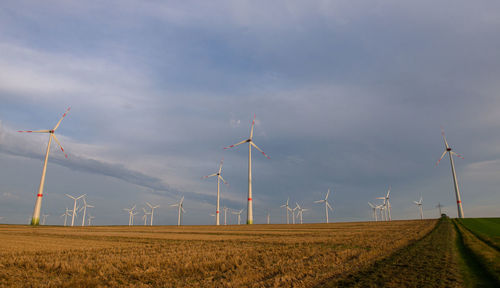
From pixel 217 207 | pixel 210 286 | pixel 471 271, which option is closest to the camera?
pixel 210 286

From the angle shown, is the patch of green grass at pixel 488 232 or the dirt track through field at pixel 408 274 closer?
the dirt track through field at pixel 408 274

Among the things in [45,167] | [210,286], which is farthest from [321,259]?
[45,167]

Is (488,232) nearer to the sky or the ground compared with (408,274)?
nearer to the ground

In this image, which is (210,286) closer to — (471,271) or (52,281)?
(52,281)

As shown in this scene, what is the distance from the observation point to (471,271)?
11164 millimetres

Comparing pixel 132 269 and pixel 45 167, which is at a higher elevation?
pixel 45 167

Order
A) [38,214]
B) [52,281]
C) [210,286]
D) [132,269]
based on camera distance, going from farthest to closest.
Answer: [38,214], [132,269], [52,281], [210,286]

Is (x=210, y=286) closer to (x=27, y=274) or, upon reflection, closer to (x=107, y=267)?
(x=107, y=267)

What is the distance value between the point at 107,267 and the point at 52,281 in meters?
2.59

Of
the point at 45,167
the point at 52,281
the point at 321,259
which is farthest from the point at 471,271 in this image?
the point at 45,167

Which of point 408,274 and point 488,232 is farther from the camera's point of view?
point 488,232

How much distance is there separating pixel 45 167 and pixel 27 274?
8981cm

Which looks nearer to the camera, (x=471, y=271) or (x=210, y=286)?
(x=210, y=286)

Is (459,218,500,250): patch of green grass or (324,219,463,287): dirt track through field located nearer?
(324,219,463,287): dirt track through field
